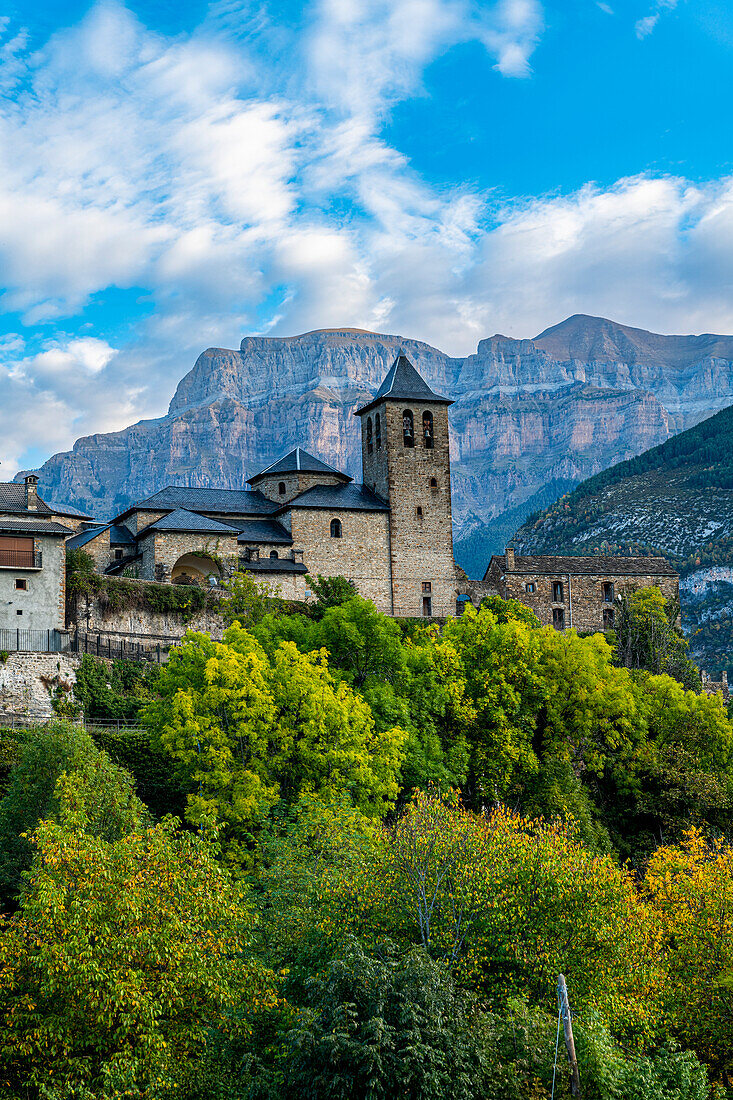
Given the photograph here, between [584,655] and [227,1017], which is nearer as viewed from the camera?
[227,1017]

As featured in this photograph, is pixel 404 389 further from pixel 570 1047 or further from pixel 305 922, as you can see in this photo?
pixel 570 1047

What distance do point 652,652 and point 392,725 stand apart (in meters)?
29.7

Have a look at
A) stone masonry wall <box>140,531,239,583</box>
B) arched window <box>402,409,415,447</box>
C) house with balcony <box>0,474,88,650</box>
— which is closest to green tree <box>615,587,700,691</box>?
arched window <box>402,409,415,447</box>

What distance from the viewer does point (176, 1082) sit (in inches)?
741

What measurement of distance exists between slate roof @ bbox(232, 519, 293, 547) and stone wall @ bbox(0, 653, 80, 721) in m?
A: 20.2

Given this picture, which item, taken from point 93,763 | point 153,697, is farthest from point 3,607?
point 93,763

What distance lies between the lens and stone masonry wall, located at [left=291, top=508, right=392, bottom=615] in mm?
63688

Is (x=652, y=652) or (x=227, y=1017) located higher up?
(x=652, y=652)

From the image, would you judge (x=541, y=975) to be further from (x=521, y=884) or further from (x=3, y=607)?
(x=3, y=607)

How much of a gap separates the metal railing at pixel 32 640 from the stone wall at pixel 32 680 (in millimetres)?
891

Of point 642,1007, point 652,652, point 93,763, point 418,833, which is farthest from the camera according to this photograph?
point 652,652

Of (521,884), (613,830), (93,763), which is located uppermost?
(93,763)

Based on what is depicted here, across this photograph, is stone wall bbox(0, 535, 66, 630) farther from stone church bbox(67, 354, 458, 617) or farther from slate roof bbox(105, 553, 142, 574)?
slate roof bbox(105, 553, 142, 574)

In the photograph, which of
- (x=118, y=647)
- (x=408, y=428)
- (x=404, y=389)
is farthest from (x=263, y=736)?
(x=404, y=389)
